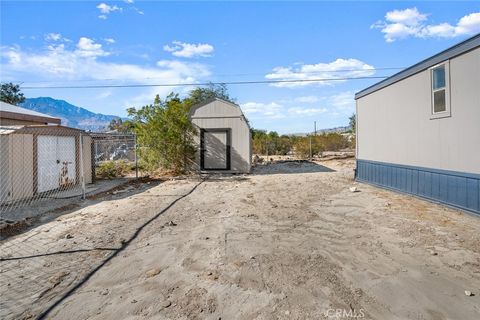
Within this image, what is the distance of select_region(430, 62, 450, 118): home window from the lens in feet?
24.7

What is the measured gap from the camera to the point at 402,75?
9.45 metres

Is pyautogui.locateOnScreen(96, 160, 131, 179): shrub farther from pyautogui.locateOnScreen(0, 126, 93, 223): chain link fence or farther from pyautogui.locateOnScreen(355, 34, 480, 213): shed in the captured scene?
pyautogui.locateOnScreen(355, 34, 480, 213): shed

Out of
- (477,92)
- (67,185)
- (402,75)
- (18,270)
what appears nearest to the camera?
(18,270)

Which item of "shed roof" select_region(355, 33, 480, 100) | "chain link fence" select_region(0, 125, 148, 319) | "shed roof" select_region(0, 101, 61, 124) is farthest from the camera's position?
"shed roof" select_region(0, 101, 61, 124)

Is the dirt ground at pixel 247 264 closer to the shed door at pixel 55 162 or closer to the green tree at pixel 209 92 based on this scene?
the shed door at pixel 55 162

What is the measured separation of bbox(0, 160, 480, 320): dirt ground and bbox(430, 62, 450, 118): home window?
7.37ft

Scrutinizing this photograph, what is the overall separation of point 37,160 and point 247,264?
28.0 ft

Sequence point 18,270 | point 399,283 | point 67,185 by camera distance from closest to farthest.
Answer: point 399,283 < point 18,270 < point 67,185

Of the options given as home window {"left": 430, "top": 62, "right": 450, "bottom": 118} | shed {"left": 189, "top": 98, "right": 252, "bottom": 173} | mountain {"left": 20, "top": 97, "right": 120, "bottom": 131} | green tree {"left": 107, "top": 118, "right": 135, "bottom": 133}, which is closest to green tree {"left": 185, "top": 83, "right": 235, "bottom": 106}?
green tree {"left": 107, "top": 118, "right": 135, "bottom": 133}

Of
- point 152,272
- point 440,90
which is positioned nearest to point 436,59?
point 440,90

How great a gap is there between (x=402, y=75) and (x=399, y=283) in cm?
741

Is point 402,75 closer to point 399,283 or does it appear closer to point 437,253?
point 437,253

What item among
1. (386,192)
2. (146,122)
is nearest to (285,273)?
(386,192)

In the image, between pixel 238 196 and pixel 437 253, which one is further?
pixel 238 196
